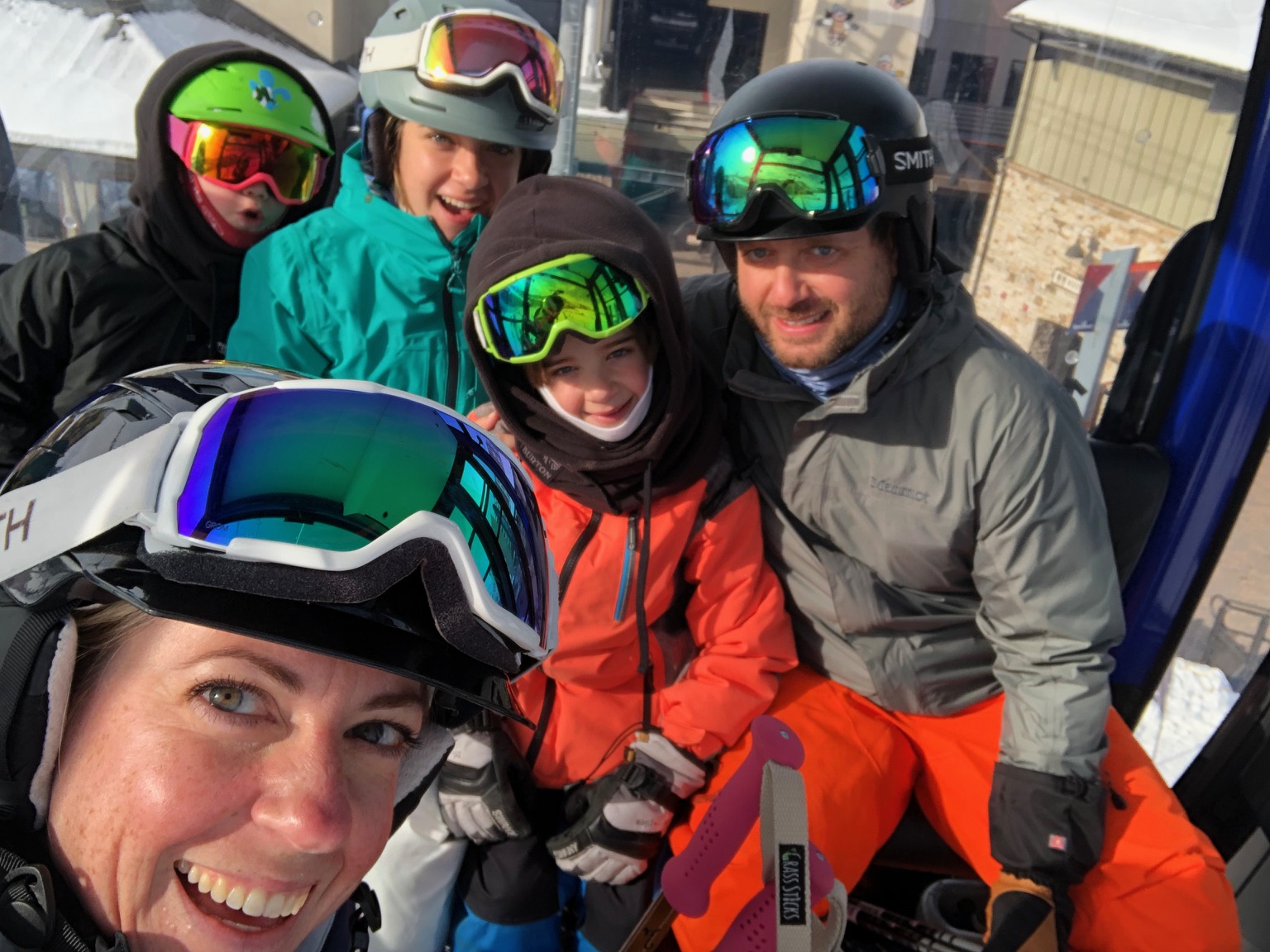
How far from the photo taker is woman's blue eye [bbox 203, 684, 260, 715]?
0.94m

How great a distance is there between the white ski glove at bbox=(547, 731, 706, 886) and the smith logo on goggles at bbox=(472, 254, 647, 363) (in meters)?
0.92

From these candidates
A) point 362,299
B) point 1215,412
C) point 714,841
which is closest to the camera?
point 714,841

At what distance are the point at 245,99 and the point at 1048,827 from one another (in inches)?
101

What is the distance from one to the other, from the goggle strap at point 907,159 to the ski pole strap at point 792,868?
1320 millimetres

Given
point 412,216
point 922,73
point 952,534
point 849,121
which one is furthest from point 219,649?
point 922,73

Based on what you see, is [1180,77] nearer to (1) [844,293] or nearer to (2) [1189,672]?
(1) [844,293]

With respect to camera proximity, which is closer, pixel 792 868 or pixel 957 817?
pixel 792 868

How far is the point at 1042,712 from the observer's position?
1.94 metres

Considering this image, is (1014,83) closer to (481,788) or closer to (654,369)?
(654,369)

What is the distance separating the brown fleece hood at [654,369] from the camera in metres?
1.83

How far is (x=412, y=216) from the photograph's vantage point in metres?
2.15

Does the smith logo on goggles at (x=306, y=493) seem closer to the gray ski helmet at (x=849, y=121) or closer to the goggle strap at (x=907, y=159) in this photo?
the gray ski helmet at (x=849, y=121)

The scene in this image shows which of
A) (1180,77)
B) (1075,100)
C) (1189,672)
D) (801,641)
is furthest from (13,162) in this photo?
(1189,672)

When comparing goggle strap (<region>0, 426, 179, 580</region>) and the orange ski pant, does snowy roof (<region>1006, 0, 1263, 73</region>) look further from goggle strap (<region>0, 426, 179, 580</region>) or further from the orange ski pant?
goggle strap (<region>0, 426, 179, 580</region>)
